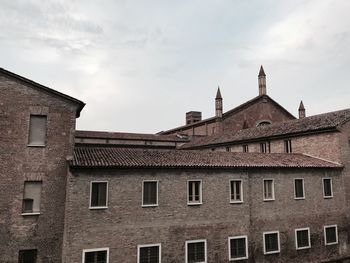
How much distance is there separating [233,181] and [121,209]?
7027mm

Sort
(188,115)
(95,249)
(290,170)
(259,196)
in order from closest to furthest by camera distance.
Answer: (95,249), (259,196), (290,170), (188,115)

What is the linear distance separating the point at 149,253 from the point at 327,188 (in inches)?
528

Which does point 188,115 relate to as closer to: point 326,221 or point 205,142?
point 205,142

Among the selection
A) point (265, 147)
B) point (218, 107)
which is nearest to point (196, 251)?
point (265, 147)

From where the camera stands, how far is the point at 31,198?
16.4 m

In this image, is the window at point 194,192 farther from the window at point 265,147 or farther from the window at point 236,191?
the window at point 265,147

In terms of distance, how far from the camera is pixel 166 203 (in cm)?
1706

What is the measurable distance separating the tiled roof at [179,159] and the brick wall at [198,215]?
450 mm

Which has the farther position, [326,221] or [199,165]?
[326,221]

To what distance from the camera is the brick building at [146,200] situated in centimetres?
1571

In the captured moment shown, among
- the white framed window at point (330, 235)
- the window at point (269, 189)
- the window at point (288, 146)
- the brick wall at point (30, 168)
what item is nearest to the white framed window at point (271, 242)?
the window at point (269, 189)

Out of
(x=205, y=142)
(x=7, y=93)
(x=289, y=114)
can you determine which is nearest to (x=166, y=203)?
(x=7, y=93)

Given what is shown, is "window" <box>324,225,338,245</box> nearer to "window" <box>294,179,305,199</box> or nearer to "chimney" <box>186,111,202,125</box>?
"window" <box>294,179,305,199</box>

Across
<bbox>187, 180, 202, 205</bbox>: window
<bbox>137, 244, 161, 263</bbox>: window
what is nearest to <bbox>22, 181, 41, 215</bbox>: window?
<bbox>137, 244, 161, 263</bbox>: window
